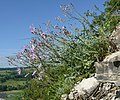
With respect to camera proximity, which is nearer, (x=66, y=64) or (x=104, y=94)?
(x=104, y=94)

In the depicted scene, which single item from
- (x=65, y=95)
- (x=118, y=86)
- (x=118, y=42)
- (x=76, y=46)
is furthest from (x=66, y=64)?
(x=118, y=86)

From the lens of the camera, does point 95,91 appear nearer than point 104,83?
No

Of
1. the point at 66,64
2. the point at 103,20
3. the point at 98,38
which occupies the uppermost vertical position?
the point at 103,20

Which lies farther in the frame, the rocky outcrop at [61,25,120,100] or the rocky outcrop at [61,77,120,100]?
the rocky outcrop at [61,77,120,100]

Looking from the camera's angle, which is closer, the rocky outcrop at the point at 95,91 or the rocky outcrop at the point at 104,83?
the rocky outcrop at the point at 104,83

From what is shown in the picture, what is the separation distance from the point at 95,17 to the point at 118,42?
7.25 feet

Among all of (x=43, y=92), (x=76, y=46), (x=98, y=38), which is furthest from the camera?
(x=43, y=92)

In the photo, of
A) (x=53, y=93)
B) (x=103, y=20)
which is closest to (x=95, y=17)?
(x=103, y=20)

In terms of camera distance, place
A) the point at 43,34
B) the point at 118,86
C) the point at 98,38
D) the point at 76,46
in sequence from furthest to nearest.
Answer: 1. the point at 43,34
2. the point at 76,46
3. the point at 98,38
4. the point at 118,86

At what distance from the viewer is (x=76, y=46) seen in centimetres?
626

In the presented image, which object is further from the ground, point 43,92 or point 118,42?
point 118,42

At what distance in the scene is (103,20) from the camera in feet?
22.8

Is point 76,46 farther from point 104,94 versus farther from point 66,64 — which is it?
point 104,94

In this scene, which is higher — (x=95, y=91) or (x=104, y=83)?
(x=104, y=83)
